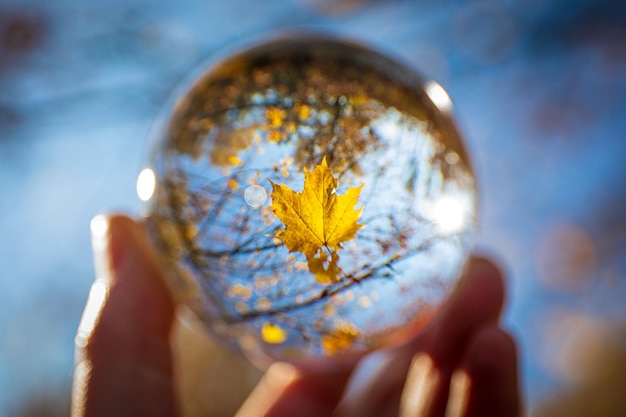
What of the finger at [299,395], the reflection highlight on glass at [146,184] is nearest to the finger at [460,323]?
the finger at [299,395]

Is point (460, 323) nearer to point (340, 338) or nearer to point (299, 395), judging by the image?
point (299, 395)

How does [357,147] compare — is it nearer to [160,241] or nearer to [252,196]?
[252,196]

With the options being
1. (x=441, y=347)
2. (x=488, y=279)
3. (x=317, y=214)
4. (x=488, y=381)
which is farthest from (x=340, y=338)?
(x=488, y=279)

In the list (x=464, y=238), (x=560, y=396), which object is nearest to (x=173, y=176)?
(x=464, y=238)

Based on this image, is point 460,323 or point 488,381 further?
point 460,323

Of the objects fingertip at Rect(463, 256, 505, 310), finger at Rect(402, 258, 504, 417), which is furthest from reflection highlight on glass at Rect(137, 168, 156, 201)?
fingertip at Rect(463, 256, 505, 310)

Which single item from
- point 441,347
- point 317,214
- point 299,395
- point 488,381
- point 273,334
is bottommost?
point 488,381
